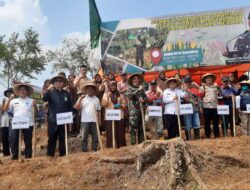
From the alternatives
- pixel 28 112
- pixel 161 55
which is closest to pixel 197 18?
pixel 161 55

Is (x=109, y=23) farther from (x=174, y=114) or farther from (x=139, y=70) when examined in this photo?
(x=174, y=114)

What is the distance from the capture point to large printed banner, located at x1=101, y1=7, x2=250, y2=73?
16938 mm

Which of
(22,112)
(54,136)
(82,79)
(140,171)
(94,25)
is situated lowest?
(140,171)

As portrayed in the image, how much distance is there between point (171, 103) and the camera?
9.62 meters

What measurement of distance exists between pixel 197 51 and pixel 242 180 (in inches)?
463

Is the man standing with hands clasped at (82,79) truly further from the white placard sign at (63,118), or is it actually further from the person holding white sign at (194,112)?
the person holding white sign at (194,112)

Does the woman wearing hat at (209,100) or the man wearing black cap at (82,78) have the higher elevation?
the man wearing black cap at (82,78)

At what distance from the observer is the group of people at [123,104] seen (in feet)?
28.1

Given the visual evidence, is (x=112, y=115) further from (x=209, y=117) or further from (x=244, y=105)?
(x=244, y=105)

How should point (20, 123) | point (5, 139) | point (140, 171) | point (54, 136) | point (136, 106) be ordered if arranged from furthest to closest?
point (5, 139), point (136, 106), point (54, 136), point (20, 123), point (140, 171)

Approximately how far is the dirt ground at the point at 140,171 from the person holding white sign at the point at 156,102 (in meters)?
3.10

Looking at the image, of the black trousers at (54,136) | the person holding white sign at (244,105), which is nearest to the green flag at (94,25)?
the person holding white sign at (244,105)

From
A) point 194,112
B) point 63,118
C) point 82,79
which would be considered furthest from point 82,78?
point 194,112

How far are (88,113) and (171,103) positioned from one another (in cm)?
220
